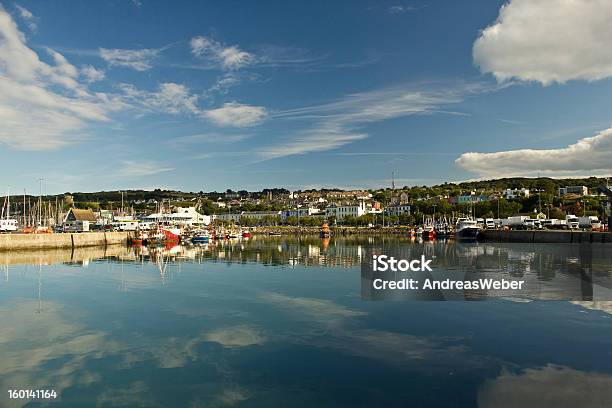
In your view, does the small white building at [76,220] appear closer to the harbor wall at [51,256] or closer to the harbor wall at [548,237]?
the harbor wall at [51,256]

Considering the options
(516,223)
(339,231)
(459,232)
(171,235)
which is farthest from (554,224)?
(171,235)

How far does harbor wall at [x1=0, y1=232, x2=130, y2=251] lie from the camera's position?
53.1 meters

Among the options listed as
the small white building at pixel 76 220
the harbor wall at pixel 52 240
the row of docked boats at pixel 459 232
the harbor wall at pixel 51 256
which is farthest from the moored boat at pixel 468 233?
the small white building at pixel 76 220

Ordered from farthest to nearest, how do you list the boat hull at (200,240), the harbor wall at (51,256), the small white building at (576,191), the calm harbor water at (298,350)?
the small white building at (576,191) < the boat hull at (200,240) < the harbor wall at (51,256) < the calm harbor water at (298,350)

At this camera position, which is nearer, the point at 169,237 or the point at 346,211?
the point at 169,237

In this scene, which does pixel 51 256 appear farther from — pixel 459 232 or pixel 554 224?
pixel 554 224

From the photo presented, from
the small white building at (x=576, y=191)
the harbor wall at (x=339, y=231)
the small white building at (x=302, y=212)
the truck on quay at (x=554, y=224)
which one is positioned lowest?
the harbor wall at (x=339, y=231)

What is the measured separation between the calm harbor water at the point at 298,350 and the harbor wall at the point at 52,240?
34.6m

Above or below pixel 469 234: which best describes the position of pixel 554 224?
above

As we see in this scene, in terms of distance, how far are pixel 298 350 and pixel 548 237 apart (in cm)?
6582

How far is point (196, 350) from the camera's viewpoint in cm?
1320

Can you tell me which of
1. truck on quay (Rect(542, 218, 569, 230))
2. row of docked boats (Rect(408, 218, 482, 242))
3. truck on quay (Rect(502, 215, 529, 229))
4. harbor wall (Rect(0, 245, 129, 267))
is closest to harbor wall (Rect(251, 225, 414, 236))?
row of docked boats (Rect(408, 218, 482, 242))

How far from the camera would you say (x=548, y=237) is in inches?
2687

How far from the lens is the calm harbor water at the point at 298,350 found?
996 cm
